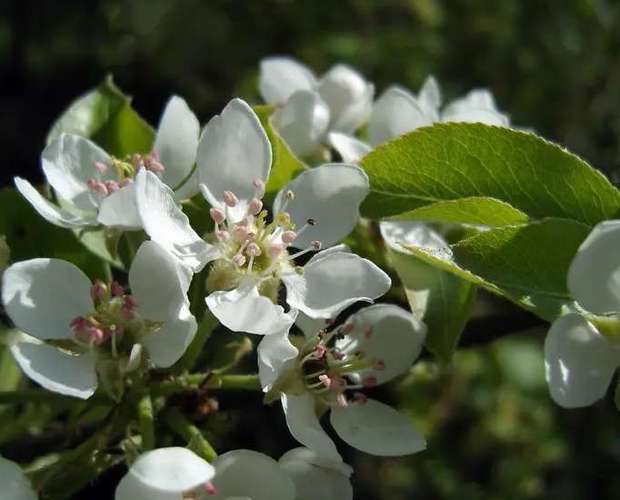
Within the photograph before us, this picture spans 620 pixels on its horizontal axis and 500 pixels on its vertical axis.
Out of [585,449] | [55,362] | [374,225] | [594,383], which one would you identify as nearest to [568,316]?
[594,383]

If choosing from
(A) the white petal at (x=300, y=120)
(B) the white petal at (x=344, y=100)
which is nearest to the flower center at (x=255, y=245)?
(A) the white petal at (x=300, y=120)

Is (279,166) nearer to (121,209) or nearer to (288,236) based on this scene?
(288,236)

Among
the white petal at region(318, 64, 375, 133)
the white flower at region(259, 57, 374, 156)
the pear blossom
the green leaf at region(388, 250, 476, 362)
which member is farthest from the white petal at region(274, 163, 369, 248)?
the white petal at region(318, 64, 375, 133)

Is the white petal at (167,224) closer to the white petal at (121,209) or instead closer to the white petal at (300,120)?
the white petal at (121,209)

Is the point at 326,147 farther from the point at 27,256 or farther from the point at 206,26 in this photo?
the point at 206,26

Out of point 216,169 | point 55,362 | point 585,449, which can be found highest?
point 216,169

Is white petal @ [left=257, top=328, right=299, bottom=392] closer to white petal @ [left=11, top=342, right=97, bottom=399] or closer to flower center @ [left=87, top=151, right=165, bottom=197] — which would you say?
white petal @ [left=11, top=342, right=97, bottom=399]
